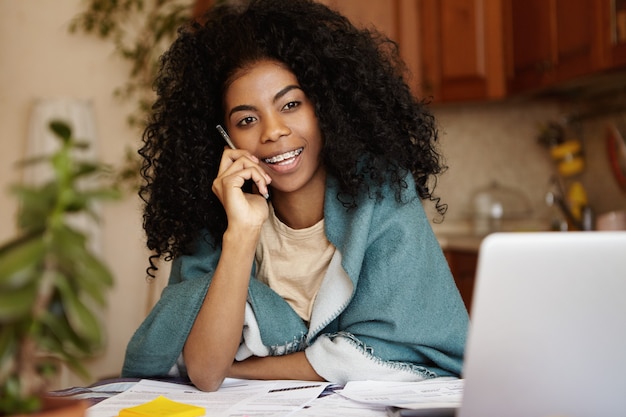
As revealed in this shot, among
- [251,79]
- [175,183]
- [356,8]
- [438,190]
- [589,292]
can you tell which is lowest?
[589,292]

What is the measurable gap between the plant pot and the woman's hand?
811mm

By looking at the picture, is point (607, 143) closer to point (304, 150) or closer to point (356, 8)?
point (356, 8)

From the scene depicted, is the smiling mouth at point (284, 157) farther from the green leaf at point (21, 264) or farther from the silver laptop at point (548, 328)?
the green leaf at point (21, 264)

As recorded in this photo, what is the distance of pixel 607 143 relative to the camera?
Result: 336 centimetres

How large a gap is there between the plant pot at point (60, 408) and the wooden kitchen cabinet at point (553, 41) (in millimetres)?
2625

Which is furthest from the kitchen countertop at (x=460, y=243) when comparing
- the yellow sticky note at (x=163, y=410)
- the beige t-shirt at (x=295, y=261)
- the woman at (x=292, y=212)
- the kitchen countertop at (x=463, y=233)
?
the yellow sticky note at (x=163, y=410)

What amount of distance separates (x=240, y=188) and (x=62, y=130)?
89 centimetres

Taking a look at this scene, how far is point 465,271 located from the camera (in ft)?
10.8

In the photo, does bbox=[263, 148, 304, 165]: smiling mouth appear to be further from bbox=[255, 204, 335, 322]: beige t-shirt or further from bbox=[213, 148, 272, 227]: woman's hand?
bbox=[255, 204, 335, 322]: beige t-shirt

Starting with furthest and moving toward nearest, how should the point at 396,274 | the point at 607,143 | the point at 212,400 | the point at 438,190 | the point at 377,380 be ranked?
the point at 438,190 < the point at 607,143 < the point at 396,274 < the point at 377,380 < the point at 212,400

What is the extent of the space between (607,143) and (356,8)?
1.26 metres

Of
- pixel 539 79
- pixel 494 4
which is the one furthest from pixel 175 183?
pixel 494 4

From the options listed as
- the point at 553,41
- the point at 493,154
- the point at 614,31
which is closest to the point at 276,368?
the point at 614,31

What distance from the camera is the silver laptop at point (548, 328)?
2.35ft
